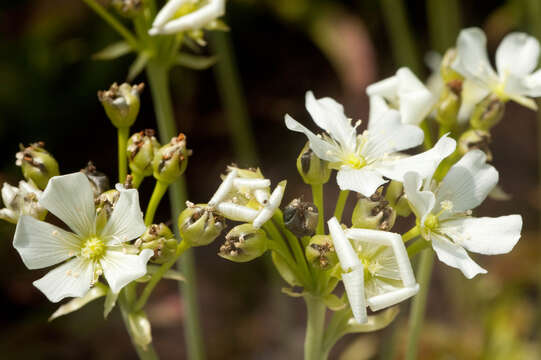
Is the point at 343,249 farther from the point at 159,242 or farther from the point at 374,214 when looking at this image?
the point at 159,242

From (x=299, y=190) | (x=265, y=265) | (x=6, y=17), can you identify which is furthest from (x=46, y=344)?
(x=6, y=17)

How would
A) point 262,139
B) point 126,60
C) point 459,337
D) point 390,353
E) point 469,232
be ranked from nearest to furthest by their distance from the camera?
point 469,232, point 390,353, point 459,337, point 126,60, point 262,139

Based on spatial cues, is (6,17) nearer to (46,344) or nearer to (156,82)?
(46,344)

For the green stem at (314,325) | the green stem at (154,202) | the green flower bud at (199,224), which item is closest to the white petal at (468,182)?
the green stem at (314,325)

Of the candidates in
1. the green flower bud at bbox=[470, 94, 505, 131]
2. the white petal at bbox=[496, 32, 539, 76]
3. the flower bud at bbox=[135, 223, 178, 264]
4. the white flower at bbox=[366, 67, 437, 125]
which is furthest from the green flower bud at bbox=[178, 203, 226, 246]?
the white petal at bbox=[496, 32, 539, 76]

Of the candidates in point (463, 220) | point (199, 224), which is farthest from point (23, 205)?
point (463, 220)

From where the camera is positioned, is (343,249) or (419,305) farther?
(419,305)
